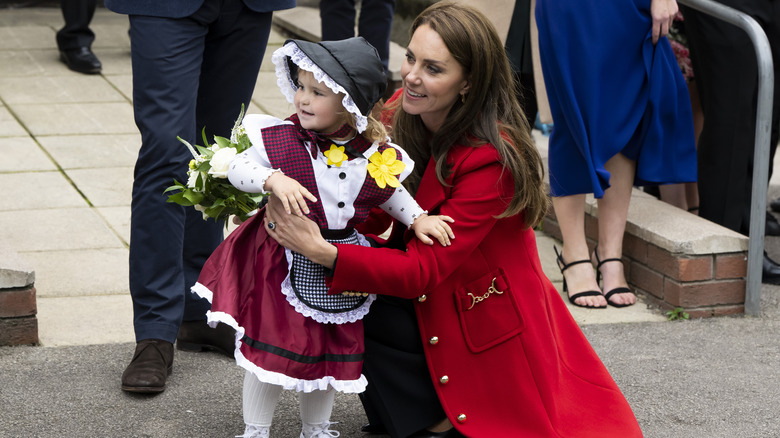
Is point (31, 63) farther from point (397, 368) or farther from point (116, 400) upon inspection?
point (397, 368)

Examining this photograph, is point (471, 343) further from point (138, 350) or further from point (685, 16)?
point (685, 16)

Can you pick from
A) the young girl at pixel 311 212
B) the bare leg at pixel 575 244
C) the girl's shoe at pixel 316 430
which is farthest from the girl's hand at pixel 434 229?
the bare leg at pixel 575 244

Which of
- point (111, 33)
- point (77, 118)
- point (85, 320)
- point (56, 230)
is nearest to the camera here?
point (85, 320)

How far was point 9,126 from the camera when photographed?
6266 millimetres

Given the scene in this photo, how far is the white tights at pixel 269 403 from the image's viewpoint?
2.86 metres

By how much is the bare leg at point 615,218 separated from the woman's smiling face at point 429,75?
1.65 metres

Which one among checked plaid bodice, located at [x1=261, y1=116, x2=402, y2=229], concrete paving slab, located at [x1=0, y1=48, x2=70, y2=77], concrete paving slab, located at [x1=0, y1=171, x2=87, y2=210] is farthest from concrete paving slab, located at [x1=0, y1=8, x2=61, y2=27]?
checked plaid bodice, located at [x1=261, y1=116, x2=402, y2=229]

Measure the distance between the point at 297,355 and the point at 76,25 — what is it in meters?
5.26

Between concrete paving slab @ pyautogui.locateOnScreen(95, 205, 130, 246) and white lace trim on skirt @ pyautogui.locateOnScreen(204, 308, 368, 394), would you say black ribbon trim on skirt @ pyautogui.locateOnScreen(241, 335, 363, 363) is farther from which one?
concrete paving slab @ pyautogui.locateOnScreen(95, 205, 130, 246)

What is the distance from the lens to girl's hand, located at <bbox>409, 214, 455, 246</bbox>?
2.78 meters

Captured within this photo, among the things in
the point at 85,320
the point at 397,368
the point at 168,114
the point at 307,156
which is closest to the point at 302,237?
the point at 307,156

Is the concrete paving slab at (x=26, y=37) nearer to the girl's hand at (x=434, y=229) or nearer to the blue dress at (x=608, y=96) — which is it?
the blue dress at (x=608, y=96)

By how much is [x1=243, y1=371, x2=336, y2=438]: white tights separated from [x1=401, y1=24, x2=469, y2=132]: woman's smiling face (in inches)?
32.7

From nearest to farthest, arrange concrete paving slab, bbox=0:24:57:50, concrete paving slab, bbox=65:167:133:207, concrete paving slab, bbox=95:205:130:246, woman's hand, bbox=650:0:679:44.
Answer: woman's hand, bbox=650:0:679:44
concrete paving slab, bbox=95:205:130:246
concrete paving slab, bbox=65:167:133:207
concrete paving slab, bbox=0:24:57:50
